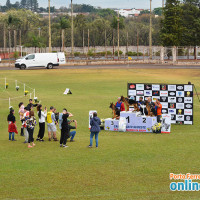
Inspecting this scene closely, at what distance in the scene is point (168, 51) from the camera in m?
85.5

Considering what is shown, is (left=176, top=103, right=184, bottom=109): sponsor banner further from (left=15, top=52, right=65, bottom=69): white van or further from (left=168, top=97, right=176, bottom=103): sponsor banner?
(left=15, top=52, right=65, bottom=69): white van

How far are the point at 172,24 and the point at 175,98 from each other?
63.5 metres

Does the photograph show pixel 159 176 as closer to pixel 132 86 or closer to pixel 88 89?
pixel 132 86

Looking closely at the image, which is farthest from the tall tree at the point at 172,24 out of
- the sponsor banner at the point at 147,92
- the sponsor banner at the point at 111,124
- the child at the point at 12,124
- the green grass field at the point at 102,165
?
the child at the point at 12,124

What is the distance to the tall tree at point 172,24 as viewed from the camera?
85312 mm

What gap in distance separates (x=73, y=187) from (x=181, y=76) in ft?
145

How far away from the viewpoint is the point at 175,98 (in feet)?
82.4

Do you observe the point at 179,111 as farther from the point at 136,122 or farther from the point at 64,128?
the point at 64,128

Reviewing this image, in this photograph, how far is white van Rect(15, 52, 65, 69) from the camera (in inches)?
2630

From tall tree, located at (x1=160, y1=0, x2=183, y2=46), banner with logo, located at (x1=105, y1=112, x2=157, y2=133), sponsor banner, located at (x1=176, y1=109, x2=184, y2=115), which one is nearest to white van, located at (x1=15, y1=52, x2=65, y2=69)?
tall tree, located at (x1=160, y1=0, x2=183, y2=46)

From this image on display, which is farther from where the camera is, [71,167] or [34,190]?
[71,167]

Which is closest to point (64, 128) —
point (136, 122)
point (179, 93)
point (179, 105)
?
point (136, 122)

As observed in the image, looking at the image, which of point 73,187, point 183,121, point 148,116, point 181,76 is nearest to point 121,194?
point 73,187

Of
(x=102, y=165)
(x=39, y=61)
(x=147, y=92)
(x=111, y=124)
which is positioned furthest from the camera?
(x=39, y=61)
